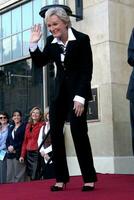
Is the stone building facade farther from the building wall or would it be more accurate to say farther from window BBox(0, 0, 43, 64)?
window BBox(0, 0, 43, 64)

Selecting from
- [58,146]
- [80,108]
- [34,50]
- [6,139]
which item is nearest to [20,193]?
[58,146]

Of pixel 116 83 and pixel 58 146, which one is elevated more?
pixel 116 83

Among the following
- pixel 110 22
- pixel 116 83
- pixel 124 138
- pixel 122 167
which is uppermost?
pixel 110 22

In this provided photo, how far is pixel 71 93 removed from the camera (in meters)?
4.52

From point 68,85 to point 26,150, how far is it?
11.7 ft

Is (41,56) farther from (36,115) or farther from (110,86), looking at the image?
(110,86)

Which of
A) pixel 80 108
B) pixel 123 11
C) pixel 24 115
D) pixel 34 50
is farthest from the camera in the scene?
pixel 24 115

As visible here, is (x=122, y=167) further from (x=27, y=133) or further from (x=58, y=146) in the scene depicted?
(x=58, y=146)

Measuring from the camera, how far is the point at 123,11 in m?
8.58

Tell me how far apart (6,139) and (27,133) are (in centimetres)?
66

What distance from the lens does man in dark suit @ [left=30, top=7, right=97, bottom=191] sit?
4.43 metres

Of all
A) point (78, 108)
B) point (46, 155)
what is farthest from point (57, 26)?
point (46, 155)

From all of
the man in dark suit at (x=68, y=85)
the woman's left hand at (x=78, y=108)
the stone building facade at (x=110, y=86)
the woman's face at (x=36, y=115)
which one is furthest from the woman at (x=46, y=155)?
the woman's left hand at (x=78, y=108)

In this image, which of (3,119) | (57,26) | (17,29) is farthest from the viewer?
(17,29)
